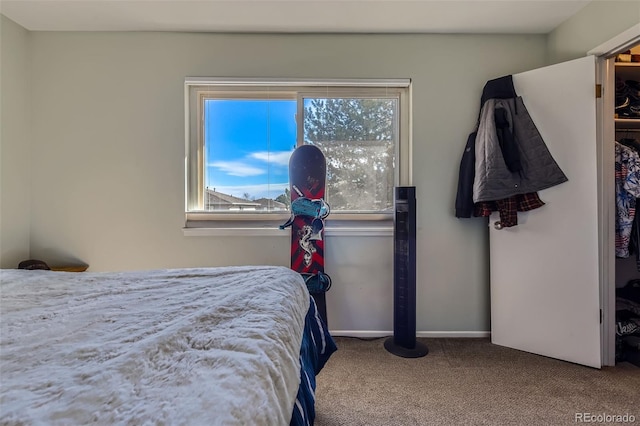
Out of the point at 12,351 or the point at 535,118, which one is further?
the point at 535,118

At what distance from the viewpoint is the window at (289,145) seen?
7.50 ft

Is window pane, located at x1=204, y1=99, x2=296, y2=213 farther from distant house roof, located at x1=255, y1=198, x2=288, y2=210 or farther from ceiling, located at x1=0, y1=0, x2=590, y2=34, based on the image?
ceiling, located at x1=0, y1=0, x2=590, y2=34

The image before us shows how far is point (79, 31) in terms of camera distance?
2148 mm

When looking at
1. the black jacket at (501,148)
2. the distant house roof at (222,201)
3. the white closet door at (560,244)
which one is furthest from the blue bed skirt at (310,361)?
the white closet door at (560,244)

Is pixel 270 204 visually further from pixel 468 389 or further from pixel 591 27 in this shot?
pixel 591 27

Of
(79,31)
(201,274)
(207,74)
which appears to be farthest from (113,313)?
(79,31)

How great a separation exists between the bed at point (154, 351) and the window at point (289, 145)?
1266mm

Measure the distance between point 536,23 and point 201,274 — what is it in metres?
2.84

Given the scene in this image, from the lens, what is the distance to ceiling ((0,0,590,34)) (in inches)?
72.4

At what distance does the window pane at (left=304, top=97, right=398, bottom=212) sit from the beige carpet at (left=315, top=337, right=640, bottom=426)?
1185 mm

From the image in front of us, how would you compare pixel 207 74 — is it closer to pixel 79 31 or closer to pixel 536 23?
pixel 79 31

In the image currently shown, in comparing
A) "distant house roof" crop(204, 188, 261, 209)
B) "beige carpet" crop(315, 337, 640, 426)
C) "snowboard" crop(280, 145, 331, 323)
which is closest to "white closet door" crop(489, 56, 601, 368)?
"beige carpet" crop(315, 337, 640, 426)

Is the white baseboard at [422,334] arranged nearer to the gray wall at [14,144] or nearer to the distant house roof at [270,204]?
the distant house roof at [270,204]

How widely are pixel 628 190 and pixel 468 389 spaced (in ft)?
5.47
